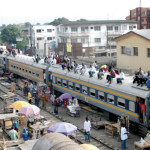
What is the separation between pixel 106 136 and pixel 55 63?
12.1 m

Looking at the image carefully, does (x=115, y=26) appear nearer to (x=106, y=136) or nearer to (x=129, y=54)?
(x=129, y=54)

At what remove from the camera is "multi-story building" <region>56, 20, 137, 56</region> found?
62431 millimetres

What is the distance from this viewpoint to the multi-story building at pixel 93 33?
6243cm

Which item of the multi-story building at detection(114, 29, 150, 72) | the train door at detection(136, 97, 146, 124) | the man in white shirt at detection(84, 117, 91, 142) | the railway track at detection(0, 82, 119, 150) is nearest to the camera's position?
the railway track at detection(0, 82, 119, 150)

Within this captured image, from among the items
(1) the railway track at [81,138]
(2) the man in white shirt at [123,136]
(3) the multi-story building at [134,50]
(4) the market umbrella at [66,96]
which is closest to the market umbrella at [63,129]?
(1) the railway track at [81,138]

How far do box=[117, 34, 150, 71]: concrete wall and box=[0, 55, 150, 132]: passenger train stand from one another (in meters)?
13.4

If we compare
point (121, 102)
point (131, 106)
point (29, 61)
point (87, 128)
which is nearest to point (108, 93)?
point (121, 102)

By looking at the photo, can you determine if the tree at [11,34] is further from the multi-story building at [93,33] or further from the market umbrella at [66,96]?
the market umbrella at [66,96]

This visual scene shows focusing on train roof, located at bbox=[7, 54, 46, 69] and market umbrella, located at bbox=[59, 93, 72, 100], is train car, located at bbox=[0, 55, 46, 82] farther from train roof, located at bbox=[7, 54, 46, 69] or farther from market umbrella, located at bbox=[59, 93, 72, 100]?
market umbrella, located at bbox=[59, 93, 72, 100]


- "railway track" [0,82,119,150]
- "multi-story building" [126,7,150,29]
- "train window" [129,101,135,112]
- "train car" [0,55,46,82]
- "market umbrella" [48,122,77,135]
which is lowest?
"railway track" [0,82,119,150]

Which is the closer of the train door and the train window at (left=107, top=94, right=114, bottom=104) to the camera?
the train door

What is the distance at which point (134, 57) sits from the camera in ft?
123

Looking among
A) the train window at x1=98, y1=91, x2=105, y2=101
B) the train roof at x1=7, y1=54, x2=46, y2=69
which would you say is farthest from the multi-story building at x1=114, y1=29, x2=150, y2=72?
the train window at x1=98, y1=91, x2=105, y2=101

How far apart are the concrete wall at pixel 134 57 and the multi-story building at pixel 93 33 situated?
21041 mm
